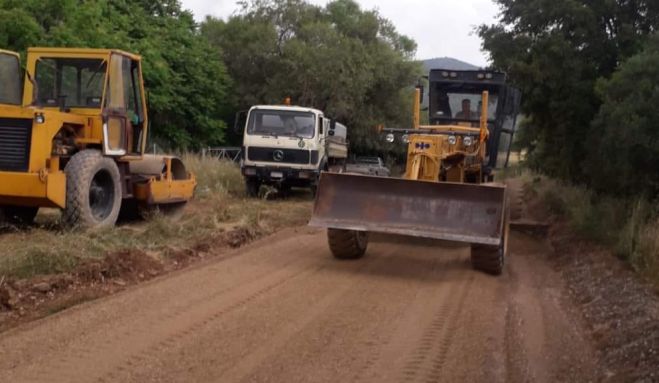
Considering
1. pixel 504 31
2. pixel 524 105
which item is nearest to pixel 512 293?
pixel 524 105

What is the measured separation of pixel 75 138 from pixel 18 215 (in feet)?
5.33

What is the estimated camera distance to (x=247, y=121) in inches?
853

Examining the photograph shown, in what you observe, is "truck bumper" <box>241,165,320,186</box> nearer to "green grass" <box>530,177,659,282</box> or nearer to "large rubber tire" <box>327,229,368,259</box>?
"green grass" <box>530,177,659,282</box>

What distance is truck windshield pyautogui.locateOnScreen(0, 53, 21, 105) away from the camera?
1266cm

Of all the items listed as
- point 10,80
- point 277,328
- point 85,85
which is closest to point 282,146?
point 85,85

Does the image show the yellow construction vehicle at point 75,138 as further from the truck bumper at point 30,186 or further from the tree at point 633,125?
the tree at point 633,125

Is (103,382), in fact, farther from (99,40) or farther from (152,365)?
(99,40)

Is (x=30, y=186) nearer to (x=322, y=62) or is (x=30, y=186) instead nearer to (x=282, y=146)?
(x=282, y=146)

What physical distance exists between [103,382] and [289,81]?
30.9m

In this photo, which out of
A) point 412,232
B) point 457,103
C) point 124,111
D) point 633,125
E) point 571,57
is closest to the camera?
point 412,232

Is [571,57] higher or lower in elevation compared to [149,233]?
higher

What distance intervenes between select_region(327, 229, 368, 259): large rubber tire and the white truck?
Result: 373 inches

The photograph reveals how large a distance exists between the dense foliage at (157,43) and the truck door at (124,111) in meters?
7.76

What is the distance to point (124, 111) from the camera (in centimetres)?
1332
